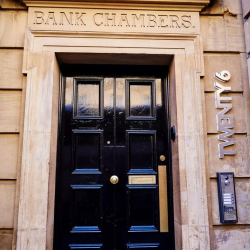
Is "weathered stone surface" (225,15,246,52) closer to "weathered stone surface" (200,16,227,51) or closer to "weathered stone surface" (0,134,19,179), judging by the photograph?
"weathered stone surface" (200,16,227,51)

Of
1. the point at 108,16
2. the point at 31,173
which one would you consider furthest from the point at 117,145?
the point at 108,16

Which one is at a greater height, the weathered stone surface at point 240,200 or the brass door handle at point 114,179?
the brass door handle at point 114,179

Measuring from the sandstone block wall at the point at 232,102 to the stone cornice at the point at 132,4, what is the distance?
211mm

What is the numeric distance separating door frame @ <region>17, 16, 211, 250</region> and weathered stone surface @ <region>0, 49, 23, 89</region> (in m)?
0.14

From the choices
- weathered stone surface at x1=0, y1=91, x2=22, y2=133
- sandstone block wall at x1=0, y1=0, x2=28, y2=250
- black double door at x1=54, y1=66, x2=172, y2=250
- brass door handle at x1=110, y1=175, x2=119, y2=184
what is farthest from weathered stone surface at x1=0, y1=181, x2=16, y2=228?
brass door handle at x1=110, y1=175, x2=119, y2=184

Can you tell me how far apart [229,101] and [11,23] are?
3139 mm

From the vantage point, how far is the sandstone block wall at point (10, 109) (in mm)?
3043

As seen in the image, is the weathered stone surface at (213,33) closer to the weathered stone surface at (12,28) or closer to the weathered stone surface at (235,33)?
the weathered stone surface at (235,33)

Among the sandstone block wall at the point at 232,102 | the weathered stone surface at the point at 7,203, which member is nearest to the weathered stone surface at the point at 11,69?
the weathered stone surface at the point at 7,203

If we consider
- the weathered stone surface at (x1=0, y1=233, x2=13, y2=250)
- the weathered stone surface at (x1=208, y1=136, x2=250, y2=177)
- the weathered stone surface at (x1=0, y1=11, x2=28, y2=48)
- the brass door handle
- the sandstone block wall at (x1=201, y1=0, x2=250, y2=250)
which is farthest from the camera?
the brass door handle

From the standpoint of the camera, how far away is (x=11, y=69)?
331 centimetres

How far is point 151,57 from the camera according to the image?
347 cm

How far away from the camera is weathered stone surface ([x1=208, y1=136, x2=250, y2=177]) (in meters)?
3.22

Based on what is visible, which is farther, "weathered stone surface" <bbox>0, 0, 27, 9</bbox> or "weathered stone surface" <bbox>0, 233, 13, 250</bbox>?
"weathered stone surface" <bbox>0, 0, 27, 9</bbox>
